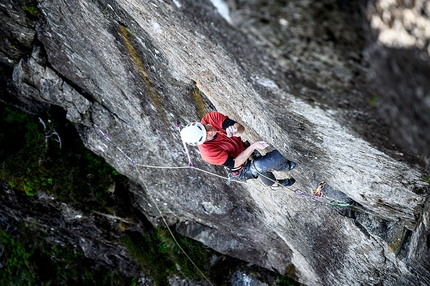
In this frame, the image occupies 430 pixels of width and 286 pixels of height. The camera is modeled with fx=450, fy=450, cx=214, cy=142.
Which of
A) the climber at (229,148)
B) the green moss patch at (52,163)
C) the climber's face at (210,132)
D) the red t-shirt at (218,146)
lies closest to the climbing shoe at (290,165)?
the climber at (229,148)

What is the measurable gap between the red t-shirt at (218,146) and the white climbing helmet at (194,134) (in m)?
0.22

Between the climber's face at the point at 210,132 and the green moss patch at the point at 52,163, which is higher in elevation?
the climber's face at the point at 210,132

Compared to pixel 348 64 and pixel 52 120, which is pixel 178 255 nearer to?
pixel 52 120

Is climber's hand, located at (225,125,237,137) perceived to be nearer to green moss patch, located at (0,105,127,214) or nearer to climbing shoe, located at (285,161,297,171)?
climbing shoe, located at (285,161,297,171)

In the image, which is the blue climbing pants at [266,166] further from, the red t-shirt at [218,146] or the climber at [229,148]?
the red t-shirt at [218,146]

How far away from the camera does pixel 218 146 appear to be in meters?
5.08

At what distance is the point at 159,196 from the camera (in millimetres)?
9391

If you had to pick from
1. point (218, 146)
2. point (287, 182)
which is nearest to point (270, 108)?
point (218, 146)

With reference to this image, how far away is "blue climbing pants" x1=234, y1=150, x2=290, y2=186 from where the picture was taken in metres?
5.10

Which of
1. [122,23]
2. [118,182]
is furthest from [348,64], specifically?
[118,182]

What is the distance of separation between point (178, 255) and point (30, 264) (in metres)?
→ 4.40

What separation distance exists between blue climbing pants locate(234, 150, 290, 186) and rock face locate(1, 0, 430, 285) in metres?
0.23

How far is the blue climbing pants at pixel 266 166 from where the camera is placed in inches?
201

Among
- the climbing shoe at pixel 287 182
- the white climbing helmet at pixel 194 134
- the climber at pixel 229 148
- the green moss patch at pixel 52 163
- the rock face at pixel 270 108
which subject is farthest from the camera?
the green moss patch at pixel 52 163
